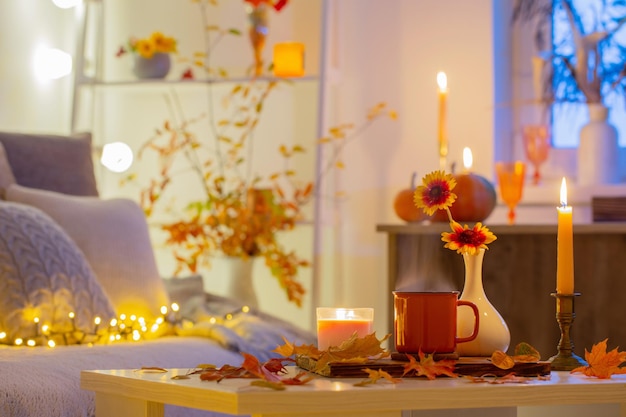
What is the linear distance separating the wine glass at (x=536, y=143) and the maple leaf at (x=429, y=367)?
1.85 m

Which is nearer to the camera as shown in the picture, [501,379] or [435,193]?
[501,379]

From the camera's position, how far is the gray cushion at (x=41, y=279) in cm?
194

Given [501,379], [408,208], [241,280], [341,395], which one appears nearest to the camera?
[341,395]

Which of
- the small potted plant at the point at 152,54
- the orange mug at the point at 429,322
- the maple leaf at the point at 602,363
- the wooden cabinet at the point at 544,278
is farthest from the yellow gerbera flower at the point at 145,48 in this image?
the maple leaf at the point at 602,363

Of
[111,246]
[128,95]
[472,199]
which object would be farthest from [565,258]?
[128,95]

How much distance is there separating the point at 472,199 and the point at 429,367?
4.51ft

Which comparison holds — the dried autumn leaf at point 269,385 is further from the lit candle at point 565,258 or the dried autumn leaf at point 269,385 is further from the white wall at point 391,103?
the white wall at point 391,103

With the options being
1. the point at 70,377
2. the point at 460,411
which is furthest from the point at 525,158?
the point at 460,411

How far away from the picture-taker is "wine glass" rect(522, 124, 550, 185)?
2.98m

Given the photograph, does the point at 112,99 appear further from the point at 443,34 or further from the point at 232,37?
the point at 443,34

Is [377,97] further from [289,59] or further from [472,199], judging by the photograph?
[472,199]

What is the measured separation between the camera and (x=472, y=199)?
8.27 feet

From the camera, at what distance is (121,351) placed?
1.88 metres

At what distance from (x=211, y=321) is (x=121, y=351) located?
0.52 meters
